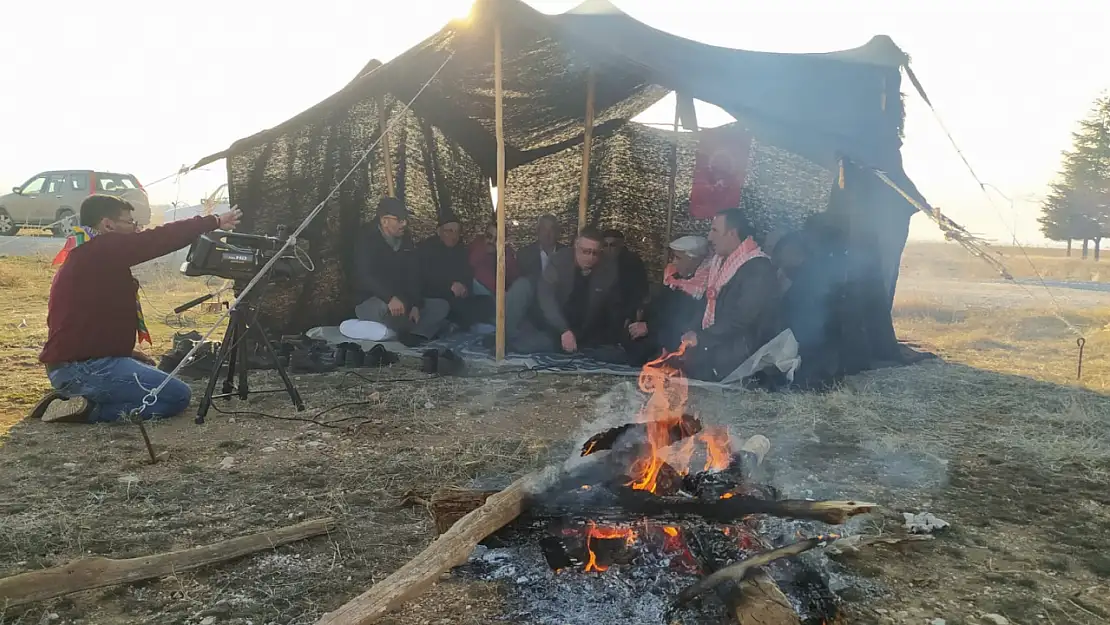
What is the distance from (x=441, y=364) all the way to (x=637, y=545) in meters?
3.69

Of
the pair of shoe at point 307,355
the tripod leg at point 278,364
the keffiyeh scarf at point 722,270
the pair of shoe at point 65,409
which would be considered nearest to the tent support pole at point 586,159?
the keffiyeh scarf at point 722,270

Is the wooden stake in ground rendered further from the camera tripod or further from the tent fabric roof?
the tent fabric roof

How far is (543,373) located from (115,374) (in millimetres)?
3217

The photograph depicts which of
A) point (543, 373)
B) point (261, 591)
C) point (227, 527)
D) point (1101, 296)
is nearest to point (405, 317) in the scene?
point (543, 373)

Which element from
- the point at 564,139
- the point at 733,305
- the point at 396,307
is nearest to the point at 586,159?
the point at 564,139

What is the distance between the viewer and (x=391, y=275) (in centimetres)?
707

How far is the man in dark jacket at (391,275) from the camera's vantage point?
6992 millimetres

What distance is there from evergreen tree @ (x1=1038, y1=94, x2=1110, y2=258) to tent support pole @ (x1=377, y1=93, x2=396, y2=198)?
34.5m

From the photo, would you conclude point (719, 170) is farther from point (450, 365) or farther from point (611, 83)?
point (450, 365)

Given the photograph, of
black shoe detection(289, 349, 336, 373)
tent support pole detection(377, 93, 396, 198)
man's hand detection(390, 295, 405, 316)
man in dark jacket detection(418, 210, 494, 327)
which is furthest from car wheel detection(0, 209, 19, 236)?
black shoe detection(289, 349, 336, 373)

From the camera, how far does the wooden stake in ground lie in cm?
185

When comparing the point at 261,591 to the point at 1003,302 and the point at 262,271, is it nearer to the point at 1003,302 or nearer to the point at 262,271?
the point at 262,271

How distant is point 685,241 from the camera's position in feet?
21.0

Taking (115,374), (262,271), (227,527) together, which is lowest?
(227,527)
